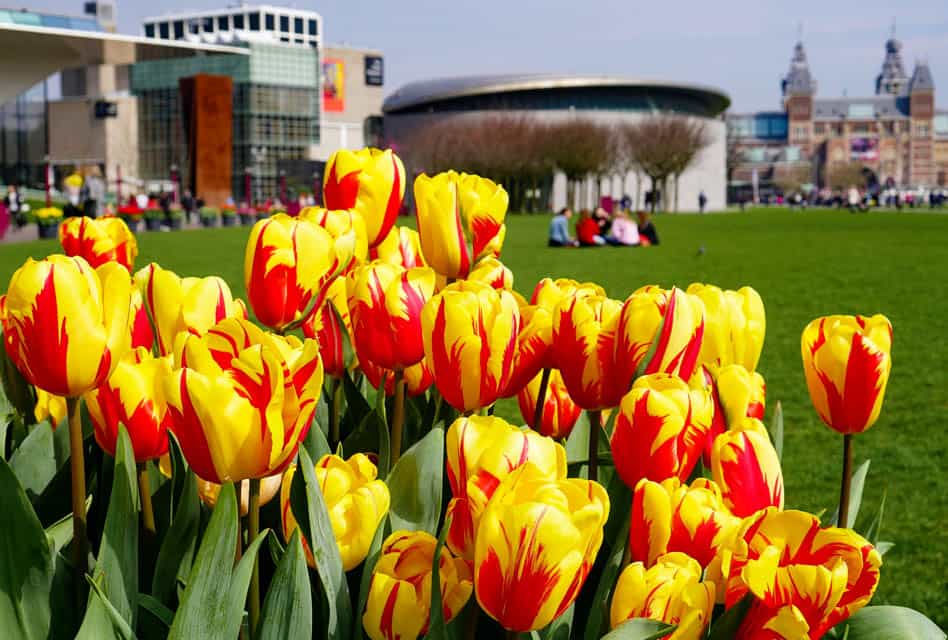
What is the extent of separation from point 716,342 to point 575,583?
0.58 metres

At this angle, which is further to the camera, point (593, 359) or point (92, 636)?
point (593, 359)

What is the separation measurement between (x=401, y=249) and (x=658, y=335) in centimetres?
67

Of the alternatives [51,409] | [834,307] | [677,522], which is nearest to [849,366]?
[677,522]

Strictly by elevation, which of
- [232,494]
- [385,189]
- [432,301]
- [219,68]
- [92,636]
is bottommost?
[92,636]

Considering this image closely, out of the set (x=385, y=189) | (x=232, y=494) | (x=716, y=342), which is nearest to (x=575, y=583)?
(x=232, y=494)

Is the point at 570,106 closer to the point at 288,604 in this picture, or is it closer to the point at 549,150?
the point at 549,150

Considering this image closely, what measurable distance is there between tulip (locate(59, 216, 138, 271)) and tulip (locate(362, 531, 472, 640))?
1.07 metres

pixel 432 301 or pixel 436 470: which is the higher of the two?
pixel 432 301

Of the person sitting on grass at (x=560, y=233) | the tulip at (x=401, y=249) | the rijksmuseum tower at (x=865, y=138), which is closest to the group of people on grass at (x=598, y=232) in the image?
the person sitting on grass at (x=560, y=233)

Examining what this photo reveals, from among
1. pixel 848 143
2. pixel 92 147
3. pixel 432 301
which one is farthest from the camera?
pixel 848 143

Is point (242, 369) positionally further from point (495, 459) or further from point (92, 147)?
point (92, 147)

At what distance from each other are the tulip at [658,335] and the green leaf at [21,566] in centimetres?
57

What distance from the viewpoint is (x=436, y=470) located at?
3.65 feet

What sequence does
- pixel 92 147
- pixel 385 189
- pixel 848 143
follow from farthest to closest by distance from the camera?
1. pixel 848 143
2. pixel 92 147
3. pixel 385 189
